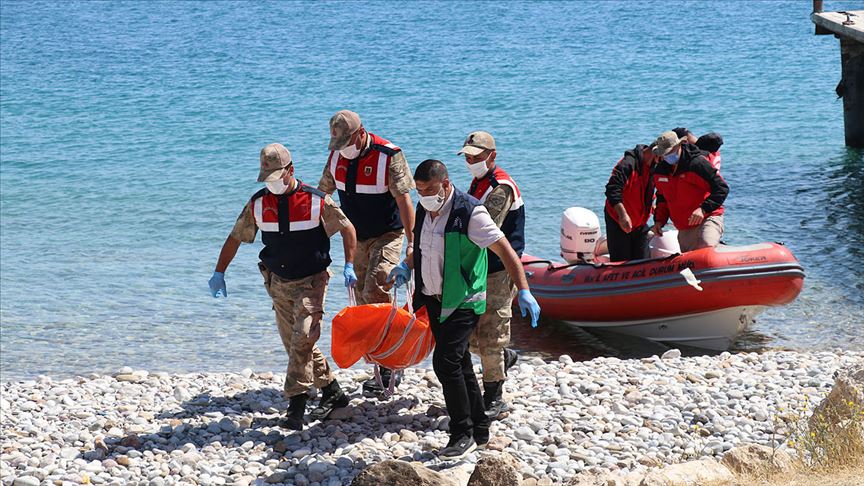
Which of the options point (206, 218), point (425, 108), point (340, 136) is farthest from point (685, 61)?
point (340, 136)

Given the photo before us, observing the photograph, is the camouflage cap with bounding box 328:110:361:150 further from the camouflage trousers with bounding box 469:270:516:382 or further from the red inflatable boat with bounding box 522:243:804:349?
the red inflatable boat with bounding box 522:243:804:349

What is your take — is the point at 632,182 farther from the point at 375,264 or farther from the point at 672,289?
the point at 375,264

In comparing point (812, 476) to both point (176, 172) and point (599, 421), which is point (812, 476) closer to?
point (599, 421)

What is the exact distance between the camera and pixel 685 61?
2894 cm

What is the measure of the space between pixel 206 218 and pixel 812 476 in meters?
11.7

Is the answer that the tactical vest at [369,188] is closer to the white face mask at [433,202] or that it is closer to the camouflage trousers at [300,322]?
the camouflage trousers at [300,322]

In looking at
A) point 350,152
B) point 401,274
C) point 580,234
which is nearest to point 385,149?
point 350,152

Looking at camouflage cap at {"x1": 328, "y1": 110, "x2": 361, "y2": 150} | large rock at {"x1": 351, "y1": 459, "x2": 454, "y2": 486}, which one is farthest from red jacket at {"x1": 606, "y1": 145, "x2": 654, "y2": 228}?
large rock at {"x1": 351, "y1": 459, "x2": 454, "y2": 486}

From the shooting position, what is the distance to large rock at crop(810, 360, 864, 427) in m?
5.40

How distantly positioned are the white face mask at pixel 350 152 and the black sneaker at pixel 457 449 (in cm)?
181

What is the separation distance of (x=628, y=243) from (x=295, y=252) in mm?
4075

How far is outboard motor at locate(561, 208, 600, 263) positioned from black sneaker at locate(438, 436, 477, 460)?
4187mm

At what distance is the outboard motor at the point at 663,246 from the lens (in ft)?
30.7

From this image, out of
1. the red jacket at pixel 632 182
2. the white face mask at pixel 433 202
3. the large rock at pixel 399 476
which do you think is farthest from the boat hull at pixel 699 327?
the large rock at pixel 399 476
